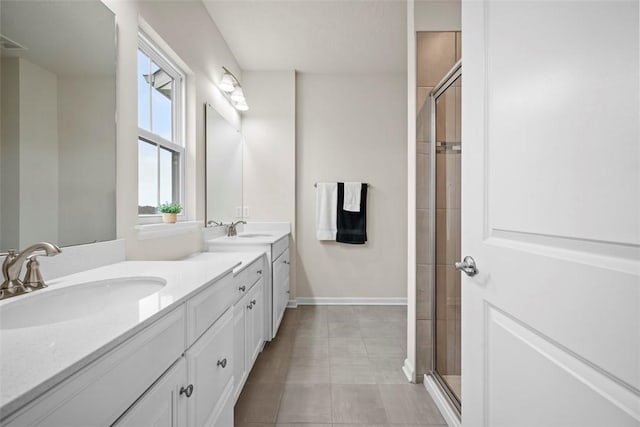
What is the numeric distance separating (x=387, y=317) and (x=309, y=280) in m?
0.93

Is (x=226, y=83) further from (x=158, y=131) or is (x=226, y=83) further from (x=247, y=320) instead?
(x=247, y=320)

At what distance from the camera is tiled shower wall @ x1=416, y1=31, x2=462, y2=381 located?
1.73 meters

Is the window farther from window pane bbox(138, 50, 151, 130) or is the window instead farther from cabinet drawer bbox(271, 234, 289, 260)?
cabinet drawer bbox(271, 234, 289, 260)

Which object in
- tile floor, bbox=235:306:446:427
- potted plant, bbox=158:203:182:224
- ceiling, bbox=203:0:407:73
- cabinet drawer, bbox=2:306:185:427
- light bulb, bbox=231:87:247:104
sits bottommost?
tile floor, bbox=235:306:446:427

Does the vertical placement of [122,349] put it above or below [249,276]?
above

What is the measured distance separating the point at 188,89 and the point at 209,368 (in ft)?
6.20

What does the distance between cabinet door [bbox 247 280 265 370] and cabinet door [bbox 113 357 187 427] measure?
37.6 inches

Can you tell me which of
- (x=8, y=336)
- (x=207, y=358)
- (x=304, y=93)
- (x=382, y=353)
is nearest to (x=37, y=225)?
(x=8, y=336)

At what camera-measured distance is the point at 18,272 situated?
76 centimetres

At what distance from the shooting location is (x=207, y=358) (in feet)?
3.19

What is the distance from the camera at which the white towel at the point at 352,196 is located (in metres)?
3.19

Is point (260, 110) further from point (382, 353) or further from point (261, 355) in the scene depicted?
point (382, 353)

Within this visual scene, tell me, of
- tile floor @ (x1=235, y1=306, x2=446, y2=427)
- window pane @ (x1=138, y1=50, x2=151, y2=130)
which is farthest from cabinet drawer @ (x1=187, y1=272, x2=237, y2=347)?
window pane @ (x1=138, y1=50, x2=151, y2=130)

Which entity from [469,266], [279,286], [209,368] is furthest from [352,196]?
[209,368]
